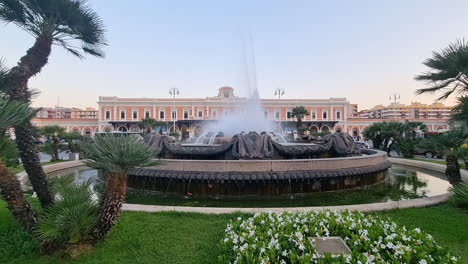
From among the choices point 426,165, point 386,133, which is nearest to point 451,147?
point 426,165

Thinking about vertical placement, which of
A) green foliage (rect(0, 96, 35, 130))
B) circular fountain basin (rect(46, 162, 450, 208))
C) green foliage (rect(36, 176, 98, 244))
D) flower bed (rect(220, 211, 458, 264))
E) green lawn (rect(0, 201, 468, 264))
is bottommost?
circular fountain basin (rect(46, 162, 450, 208))

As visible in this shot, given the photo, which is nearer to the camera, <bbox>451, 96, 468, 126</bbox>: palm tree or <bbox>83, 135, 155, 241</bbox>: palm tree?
<bbox>83, 135, 155, 241</bbox>: palm tree

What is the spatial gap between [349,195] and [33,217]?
6335 mm

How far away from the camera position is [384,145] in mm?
18609

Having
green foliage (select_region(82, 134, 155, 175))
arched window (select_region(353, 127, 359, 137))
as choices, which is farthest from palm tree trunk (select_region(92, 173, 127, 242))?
arched window (select_region(353, 127, 359, 137))

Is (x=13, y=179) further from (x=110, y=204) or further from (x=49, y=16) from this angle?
(x=49, y=16)

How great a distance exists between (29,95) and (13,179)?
1.25m

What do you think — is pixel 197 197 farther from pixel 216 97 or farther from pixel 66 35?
pixel 216 97

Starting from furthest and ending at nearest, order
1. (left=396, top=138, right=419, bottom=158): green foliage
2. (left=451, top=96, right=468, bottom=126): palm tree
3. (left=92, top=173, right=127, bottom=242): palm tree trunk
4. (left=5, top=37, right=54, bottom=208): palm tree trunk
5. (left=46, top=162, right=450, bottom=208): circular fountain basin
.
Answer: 1. (left=396, top=138, right=419, bottom=158): green foliage
2. (left=46, top=162, right=450, bottom=208): circular fountain basin
3. (left=451, top=96, right=468, bottom=126): palm tree
4. (left=5, top=37, right=54, bottom=208): palm tree trunk
5. (left=92, top=173, right=127, bottom=242): palm tree trunk

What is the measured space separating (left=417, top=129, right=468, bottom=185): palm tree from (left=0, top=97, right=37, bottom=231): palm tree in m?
7.92

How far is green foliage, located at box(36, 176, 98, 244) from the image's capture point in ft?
9.68

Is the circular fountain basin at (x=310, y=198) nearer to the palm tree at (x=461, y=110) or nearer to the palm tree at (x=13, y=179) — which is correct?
the palm tree at (x=461, y=110)

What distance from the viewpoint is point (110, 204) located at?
3.20 metres

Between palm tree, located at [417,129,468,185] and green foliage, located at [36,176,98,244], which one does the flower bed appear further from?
palm tree, located at [417,129,468,185]
